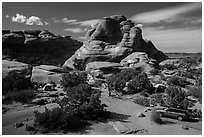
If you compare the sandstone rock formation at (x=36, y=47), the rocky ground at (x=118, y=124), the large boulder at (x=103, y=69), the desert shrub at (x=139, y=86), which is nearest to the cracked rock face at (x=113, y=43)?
the sandstone rock formation at (x=36, y=47)

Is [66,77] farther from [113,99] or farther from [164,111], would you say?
[164,111]

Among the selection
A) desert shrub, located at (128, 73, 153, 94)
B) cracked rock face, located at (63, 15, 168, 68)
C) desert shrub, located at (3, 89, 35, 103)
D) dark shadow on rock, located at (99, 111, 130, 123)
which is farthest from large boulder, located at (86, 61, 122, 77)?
dark shadow on rock, located at (99, 111, 130, 123)

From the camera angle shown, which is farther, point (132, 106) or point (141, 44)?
point (141, 44)

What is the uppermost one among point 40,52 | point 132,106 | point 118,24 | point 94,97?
point 118,24

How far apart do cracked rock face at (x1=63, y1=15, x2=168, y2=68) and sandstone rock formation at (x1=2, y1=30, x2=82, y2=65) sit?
7656mm

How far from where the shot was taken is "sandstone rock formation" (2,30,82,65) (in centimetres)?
4538

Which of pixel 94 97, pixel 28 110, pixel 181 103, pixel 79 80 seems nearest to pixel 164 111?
pixel 181 103

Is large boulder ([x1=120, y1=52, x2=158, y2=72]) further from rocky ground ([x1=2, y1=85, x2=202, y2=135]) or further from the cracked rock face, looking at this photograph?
rocky ground ([x1=2, y1=85, x2=202, y2=135])

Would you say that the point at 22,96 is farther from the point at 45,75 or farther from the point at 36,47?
the point at 36,47

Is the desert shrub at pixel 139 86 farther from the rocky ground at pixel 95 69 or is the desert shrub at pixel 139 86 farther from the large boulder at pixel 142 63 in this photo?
the large boulder at pixel 142 63

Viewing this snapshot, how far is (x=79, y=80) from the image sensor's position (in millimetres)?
20188

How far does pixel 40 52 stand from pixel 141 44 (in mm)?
22674

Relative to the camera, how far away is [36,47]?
50.9 metres

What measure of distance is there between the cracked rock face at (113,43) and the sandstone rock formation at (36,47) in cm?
766
